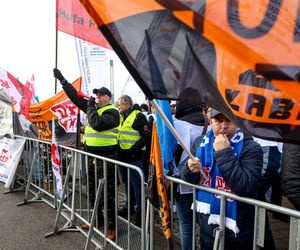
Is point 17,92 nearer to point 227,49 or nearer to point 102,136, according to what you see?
point 102,136

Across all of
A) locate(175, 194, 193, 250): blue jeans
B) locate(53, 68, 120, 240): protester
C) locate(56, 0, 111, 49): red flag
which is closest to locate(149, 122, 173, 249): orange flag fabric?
locate(175, 194, 193, 250): blue jeans

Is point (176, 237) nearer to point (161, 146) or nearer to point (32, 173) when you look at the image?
point (161, 146)

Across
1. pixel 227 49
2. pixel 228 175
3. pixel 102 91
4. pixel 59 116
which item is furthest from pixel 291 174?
pixel 59 116

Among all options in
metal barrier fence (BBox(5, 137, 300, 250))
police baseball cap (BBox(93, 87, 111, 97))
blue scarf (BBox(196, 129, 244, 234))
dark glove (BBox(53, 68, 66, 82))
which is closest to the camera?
metal barrier fence (BBox(5, 137, 300, 250))

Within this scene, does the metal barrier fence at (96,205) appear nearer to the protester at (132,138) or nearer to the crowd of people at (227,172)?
the crowd of people at (227,172)

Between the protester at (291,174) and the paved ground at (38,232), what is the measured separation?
2.27m

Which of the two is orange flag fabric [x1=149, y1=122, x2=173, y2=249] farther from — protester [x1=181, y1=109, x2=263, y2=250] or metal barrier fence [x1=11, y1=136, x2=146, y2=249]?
metal barrier fence [x1=11, y1=136, x2=146, y2=249]

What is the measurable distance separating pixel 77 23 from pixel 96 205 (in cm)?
265

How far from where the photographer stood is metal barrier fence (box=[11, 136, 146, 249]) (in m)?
3.87

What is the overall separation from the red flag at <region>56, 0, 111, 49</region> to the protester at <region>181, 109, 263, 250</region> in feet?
9.03

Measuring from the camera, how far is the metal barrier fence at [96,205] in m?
2.15

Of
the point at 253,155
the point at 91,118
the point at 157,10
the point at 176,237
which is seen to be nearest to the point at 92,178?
the point at 91,118

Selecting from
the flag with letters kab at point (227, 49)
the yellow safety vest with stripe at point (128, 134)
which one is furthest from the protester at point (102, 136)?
the flag with letters kab at point (227, 49)

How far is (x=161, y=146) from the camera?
10.0 ft
